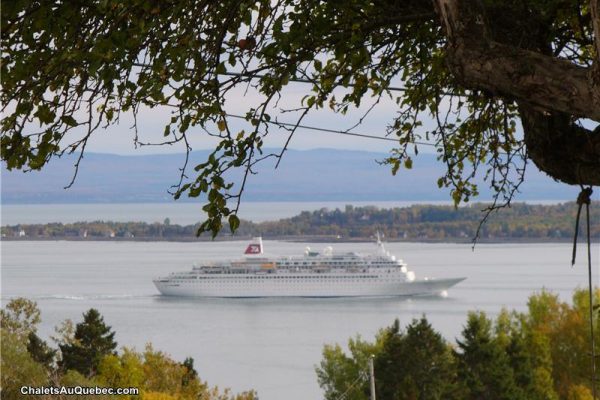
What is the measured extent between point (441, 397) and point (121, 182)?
105147 millimetres

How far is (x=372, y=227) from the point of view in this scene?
77.4 meters

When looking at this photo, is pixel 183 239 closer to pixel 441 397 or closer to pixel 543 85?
pixel 441 397

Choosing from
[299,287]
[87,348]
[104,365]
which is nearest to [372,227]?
[299,287]

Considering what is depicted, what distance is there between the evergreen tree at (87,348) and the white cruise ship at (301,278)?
83.5ft

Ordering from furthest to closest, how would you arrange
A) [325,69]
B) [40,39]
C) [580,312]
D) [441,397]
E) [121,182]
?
[121,182] → [580,312] → [441,397] → [325,69] → [40,39]

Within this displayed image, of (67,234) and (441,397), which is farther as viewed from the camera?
(67,234)

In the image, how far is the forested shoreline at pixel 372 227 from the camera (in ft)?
222

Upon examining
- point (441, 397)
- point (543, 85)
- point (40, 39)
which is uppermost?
point (40, 39)

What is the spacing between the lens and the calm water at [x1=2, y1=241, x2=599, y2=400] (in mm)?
28766

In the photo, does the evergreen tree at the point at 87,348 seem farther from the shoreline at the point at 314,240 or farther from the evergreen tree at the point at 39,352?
the shoreline at the point at 314,240

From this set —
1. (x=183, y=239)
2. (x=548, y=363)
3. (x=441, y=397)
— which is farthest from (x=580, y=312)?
(x=183, y=239)

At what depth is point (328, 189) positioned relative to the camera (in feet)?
431


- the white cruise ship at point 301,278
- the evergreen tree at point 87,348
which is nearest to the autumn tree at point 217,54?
the evergreen tree at point 87,348

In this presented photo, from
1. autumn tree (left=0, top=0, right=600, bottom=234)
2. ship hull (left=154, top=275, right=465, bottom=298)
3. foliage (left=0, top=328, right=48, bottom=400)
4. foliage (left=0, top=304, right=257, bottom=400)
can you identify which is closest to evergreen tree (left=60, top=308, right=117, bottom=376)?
foliage (left=0, top=304, right=257, bottom=400)
